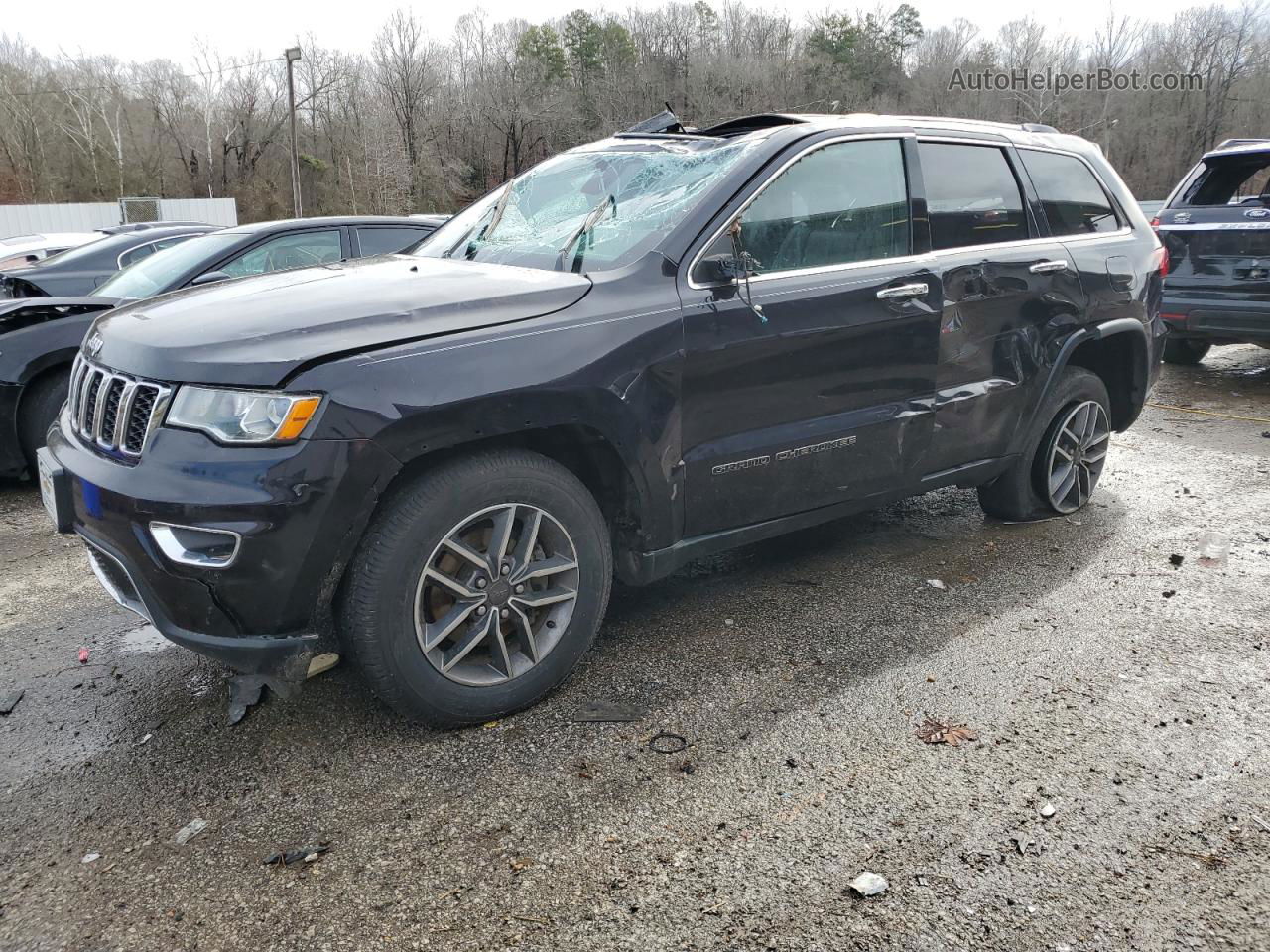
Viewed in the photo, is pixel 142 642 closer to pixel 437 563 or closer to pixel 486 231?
pixel 437 563

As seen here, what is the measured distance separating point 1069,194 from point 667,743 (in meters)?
3.44

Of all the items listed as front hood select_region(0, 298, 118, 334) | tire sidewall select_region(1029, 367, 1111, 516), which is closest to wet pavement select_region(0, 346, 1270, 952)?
tire sidewall select_region(1029, 367, 1111, 516)

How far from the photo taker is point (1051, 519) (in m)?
5.00

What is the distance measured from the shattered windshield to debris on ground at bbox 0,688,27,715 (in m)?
2.19

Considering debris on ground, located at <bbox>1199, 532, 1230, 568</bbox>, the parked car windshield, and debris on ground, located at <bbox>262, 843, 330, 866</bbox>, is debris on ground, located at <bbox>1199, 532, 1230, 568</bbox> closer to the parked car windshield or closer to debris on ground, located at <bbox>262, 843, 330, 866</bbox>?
debris on ground, located at <bbox>262, 843, 330, 866</bbox>

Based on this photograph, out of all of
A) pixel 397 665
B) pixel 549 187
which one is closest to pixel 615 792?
pixel 397 665

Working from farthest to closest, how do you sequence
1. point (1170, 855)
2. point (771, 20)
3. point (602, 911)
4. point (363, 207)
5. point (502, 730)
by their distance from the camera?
point (771, 20)
point (363, 207)
point (502, 730)
point (1170, 855)
point (602, 911)

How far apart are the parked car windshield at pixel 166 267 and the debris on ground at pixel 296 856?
Result: 4453mm

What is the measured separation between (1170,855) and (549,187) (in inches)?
124

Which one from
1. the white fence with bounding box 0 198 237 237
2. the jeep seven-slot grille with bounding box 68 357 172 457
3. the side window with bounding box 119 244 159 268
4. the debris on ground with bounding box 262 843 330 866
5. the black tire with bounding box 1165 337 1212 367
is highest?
the white fence with bounding box 0 198 237 237

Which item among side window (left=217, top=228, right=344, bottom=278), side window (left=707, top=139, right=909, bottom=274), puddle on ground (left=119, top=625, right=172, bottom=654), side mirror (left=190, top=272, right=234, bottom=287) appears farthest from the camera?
side window (left=217, top=228, right=344, bottom=278)

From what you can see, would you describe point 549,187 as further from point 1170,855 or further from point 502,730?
point 1170,855

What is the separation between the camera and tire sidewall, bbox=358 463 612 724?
108 inches

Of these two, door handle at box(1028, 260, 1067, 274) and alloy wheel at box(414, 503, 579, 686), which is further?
door handle at box(1028, 260, 1067, 274)
